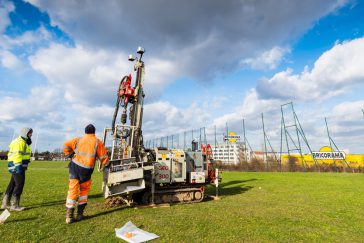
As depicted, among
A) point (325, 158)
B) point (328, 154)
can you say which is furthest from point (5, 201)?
point (328, 154)

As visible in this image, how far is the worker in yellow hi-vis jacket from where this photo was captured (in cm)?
671

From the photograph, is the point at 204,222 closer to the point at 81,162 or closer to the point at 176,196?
the point at 176,196

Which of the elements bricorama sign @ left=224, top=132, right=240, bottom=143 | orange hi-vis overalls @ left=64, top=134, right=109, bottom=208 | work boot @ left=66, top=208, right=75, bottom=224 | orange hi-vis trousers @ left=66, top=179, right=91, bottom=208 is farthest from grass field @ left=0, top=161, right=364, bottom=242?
bricorama sign @ left=224, top=132, right=240, bottom=143

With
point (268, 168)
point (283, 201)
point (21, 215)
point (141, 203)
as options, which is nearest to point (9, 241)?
point (21, 215)

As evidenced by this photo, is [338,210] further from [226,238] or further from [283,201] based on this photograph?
[226,238]

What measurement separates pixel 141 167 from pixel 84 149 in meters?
2.16

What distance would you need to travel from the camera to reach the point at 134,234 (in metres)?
4.83

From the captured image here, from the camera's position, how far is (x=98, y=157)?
20.4ft

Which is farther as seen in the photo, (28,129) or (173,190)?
(173,190)

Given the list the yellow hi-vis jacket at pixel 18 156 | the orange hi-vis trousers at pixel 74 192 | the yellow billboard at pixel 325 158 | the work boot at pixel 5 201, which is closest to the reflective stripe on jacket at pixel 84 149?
the orange hi-vis trousers at pixel 74 192

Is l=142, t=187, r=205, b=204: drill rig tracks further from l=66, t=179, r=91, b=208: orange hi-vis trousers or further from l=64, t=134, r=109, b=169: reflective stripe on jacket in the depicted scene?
l=64, t=134, r=109, b=169: reflective stripe on jacket

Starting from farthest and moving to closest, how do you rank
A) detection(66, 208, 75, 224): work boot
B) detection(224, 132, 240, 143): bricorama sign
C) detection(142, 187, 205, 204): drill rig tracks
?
detection(224, 132, 240, 143): bricorama sign
detection(142, 187, 205, 204): drill rig tracks
detection(66, 208, 75, 224): work boot

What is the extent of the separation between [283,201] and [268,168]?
24.1 metres

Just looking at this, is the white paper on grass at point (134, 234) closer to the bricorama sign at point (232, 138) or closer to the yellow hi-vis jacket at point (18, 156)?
the yellow hi-vis jacket at point (18, 156)
